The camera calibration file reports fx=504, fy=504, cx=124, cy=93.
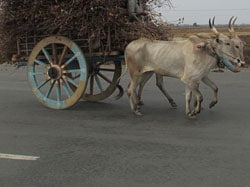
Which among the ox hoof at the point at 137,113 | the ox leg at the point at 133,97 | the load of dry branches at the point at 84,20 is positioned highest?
the load of dry branches at the point at 84,20

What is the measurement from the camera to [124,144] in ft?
22.3

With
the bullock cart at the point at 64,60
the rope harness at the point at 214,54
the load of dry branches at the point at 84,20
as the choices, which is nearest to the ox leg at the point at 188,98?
the rope harness at the point at 214,54

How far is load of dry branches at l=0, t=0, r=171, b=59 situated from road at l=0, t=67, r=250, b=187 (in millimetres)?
1411

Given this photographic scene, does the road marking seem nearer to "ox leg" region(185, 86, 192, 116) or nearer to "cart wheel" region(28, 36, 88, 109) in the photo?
"cart wheel" region(28, 36, 88, 109)

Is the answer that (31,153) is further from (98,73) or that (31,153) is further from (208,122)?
(98,73)

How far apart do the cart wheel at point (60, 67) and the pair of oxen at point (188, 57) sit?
3.02 ft

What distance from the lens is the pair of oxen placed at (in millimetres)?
8062

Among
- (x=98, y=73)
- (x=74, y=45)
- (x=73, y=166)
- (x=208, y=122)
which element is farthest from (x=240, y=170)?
(x=98, y=73)

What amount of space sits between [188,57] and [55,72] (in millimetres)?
2506

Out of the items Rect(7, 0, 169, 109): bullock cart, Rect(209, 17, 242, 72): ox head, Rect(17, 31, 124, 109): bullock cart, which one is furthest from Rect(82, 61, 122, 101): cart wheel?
Rect(209, 17, 242, 72): ox head

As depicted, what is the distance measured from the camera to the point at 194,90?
8328mm

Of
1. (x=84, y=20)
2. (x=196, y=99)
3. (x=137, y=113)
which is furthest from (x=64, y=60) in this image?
(x=196, y=99)

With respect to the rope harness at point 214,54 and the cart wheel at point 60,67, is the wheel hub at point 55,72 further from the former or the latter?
the rope harness at point 214,54

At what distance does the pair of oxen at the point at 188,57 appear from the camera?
26.5 ft
